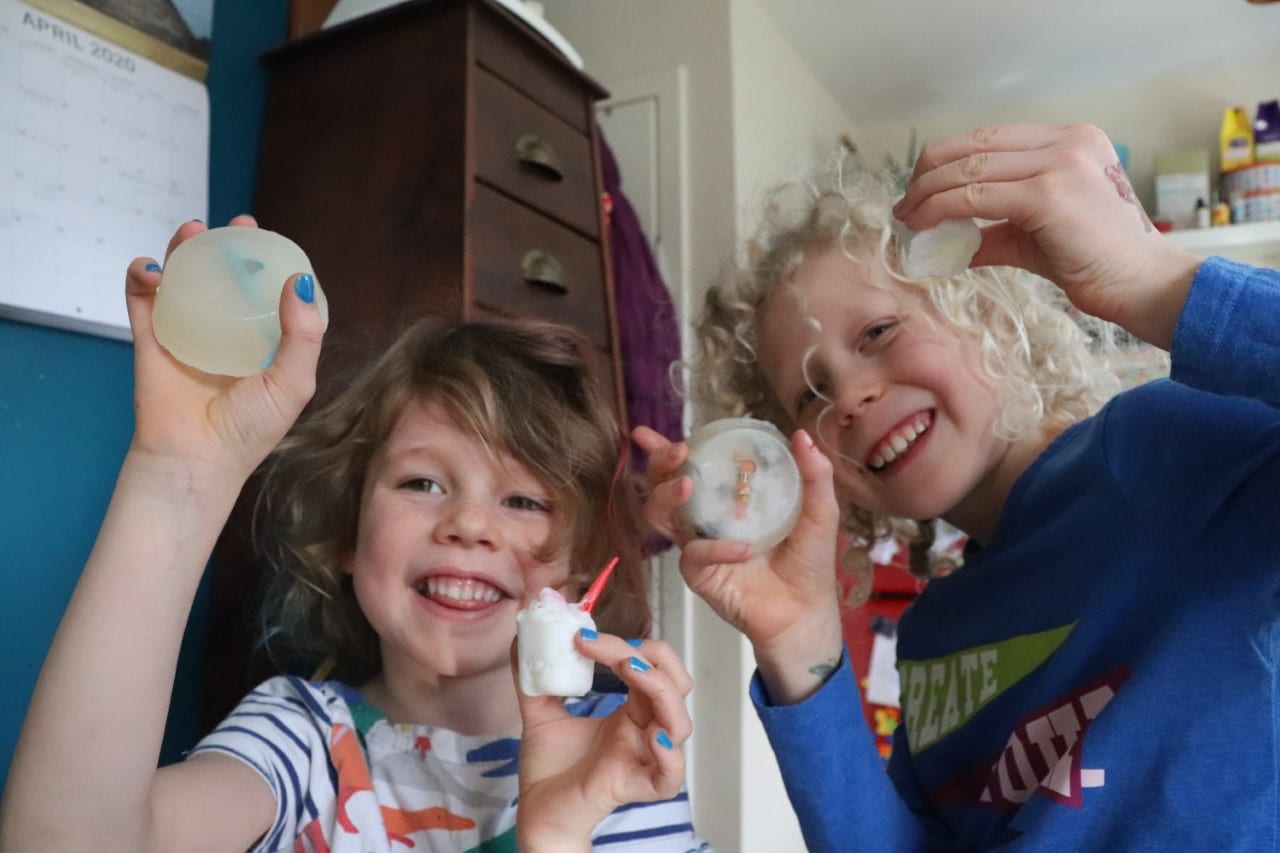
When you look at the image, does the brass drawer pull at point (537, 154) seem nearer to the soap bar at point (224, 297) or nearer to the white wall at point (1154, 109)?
the soap bar at point (224, 297)

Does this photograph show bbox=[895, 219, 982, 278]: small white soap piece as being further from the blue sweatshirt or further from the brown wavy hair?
the brown wavy hair

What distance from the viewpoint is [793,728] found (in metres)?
0.92

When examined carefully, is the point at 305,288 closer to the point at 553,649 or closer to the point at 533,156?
the point at 553,649

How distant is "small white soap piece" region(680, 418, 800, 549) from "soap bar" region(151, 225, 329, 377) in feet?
1.18

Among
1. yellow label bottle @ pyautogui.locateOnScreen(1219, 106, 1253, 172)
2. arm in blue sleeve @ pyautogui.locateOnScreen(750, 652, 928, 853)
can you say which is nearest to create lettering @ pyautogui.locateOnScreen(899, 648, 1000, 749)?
arm in blue sleeve @ pyautogui.locateOnScreen(750, 652, 928, 853)

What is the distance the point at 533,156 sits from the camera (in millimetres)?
1545

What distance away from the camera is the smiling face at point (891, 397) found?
103cm

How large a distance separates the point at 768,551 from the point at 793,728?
171 mm

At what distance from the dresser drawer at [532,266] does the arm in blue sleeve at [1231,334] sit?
949 mm

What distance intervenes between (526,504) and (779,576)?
0.29 metres

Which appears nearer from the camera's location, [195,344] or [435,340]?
[195,344]

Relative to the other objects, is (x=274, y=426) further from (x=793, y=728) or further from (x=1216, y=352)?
(x=1216, y=352)

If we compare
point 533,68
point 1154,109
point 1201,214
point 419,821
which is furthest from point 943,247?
point 1154,109

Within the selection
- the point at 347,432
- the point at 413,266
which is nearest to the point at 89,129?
the point at 413,266
